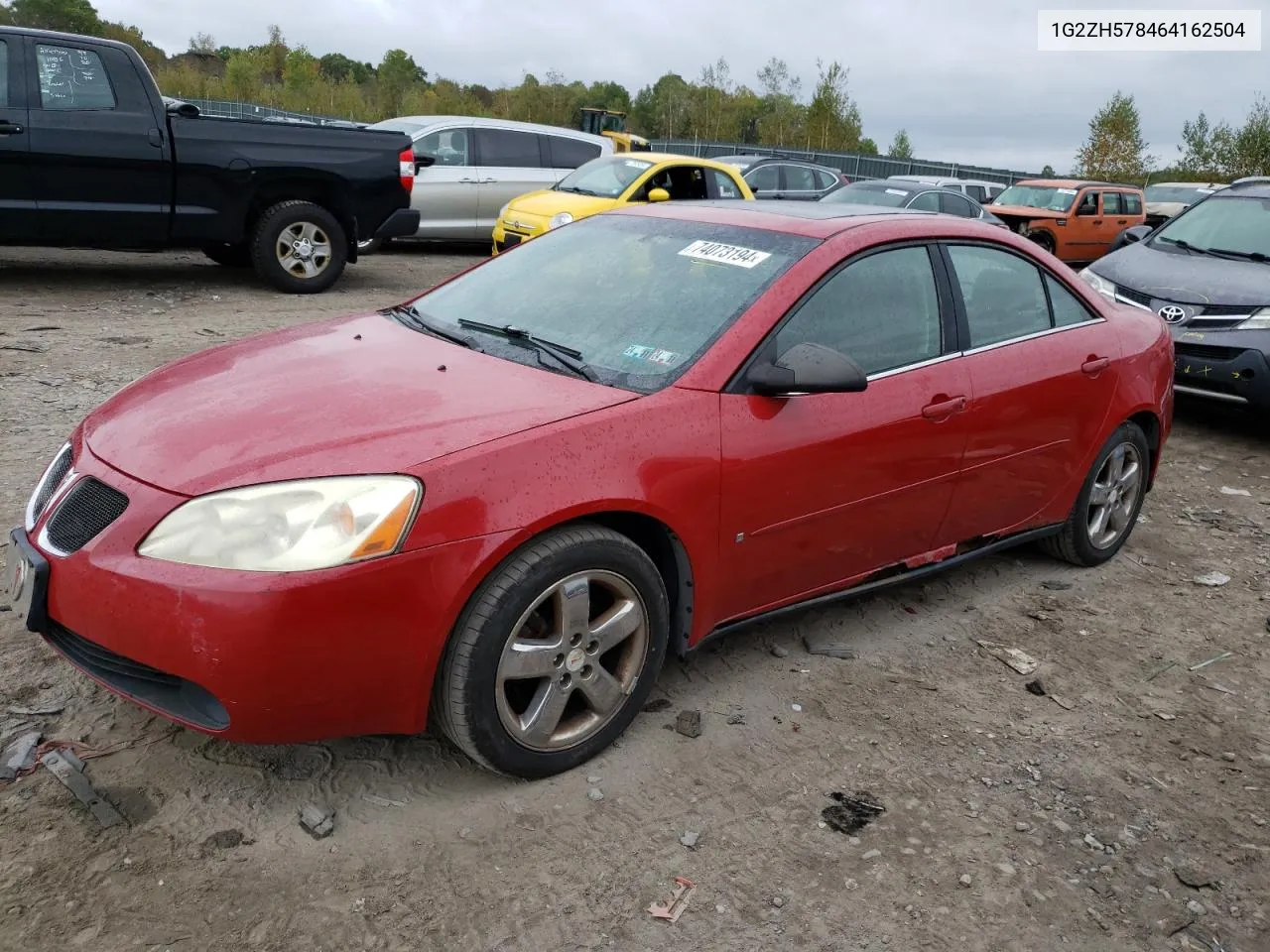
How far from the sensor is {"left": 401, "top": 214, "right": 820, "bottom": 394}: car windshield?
134 inches

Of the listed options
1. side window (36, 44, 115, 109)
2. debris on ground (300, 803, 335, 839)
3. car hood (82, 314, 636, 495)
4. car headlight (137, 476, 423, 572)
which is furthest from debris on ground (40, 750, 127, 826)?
side window (36, 44, 115, 109)

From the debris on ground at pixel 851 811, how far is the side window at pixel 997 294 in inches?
69.9

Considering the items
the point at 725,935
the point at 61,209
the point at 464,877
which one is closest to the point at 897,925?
the point at 725,935

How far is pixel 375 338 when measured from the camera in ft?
12.2

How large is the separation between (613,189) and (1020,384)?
28.9ft

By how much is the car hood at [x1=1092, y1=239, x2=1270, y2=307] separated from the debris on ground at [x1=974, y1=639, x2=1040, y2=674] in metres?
4.58

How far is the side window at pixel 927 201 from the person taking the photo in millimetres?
16062

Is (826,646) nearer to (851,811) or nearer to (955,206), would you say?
(851,811)

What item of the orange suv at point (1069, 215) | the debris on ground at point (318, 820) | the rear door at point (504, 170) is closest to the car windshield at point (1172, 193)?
the orange suv at point (1069, 215)

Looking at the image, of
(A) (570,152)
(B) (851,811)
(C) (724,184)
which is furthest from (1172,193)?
(B) (851,811)

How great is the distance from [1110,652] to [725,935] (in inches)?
93.7

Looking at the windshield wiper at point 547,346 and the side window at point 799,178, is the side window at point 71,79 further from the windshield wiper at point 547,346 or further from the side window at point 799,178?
the side window at point 799,178

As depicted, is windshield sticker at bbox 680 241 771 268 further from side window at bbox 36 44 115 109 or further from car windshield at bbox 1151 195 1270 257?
side window at bbox 36 44 115 109

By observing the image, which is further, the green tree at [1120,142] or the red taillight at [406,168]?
the green tree at [1120,142]
